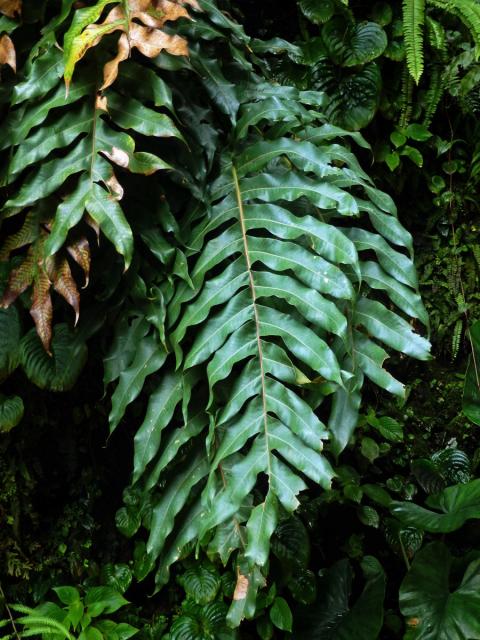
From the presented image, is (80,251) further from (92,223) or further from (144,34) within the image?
(144,34)

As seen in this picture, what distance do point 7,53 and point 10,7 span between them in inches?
6.6

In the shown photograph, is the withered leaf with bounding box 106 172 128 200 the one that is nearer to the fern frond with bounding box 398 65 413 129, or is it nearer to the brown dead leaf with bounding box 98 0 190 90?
the brown dead leaf with bounding box 98 0 190 90

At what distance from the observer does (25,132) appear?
160cm

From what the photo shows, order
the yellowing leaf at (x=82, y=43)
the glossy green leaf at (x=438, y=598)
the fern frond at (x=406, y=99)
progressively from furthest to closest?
1. the fern frond at (x=406, y=99)
2. the glossy green leaf at (x=438, y=598)
3. the yellowing leaf at (x=82, y=43)

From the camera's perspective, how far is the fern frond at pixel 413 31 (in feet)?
7.82

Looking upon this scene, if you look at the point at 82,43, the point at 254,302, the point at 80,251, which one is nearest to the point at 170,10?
the point at 82,43

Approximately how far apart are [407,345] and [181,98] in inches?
35.3

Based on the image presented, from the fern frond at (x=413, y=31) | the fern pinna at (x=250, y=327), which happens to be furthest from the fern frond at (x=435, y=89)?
the fern pinna at (x=250, y=327)

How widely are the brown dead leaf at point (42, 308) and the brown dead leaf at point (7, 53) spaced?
54cm

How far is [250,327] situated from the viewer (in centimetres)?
159

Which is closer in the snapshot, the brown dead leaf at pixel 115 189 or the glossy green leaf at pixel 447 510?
the brown dead leaf at pixel 115 189

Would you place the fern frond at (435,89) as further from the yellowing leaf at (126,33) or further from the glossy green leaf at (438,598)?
the glossy green leaf at (438,598)

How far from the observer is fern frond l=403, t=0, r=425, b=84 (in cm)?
238

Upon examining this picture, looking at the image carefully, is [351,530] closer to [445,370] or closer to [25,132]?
[445,370]
